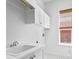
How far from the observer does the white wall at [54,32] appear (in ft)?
13.4

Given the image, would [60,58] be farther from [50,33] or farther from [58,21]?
[58,21]

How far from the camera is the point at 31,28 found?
2.79 meters

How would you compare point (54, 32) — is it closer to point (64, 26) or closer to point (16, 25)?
point (64, 26)

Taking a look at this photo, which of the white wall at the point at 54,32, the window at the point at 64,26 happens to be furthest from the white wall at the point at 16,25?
the window at the point at 64,26

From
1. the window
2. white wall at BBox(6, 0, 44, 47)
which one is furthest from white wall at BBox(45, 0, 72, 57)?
white wall at BBox(6, 0, 44, 47)

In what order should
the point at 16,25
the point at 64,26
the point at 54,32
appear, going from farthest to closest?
the point at 54,32, the point at 64,26, the point at 16,25

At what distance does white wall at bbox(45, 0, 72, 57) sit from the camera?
4.09 m

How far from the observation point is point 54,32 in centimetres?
428

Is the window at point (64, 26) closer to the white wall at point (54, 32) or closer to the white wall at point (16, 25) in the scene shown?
the white wall at point (54, 32)

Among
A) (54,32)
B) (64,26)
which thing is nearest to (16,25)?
(54,32)

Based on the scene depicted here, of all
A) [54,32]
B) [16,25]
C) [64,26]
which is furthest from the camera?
[54,32]
